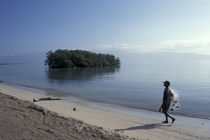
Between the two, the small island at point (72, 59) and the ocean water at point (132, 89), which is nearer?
the ocean water at point (132, 89)

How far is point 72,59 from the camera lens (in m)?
102

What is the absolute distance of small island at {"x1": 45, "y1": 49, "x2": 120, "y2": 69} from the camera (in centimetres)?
9724

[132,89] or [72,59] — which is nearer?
[132,89]

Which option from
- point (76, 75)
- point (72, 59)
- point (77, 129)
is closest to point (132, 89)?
point (77, 129)

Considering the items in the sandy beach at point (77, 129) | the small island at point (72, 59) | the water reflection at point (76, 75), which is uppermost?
the small island at point (72, 59)

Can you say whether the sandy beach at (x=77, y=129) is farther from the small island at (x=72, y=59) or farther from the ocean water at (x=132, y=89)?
the small island at (x=72, y=59)

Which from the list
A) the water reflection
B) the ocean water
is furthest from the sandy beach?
the water reflection

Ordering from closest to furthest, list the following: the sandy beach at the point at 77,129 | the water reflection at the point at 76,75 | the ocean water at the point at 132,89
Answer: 1. the sandy beach at the point at 77,129
2. the ocean water at the point at 132,89
3. the water reflection at the point at 76,75

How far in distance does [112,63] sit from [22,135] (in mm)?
Result: 118187

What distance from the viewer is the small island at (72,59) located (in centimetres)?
9724

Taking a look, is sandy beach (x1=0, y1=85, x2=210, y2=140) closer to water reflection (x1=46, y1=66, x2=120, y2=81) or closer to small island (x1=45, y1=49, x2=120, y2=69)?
water reflection (x1=46, y1=66, x2=120, y2=81)

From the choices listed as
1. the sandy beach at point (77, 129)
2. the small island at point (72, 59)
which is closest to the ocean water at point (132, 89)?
the sandy beach at point (77, 129)

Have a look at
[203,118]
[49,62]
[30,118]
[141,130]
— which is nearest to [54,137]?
[30,118]

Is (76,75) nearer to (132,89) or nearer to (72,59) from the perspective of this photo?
(132,89)
